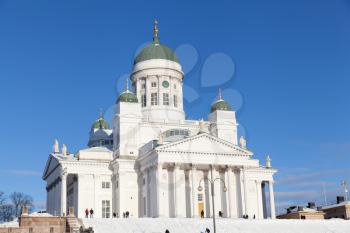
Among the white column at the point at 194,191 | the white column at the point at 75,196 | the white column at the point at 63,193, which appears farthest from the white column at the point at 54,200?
the white column at the point at 194,191

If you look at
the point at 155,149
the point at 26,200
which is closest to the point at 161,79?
the point at 155,149

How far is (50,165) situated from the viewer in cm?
8819

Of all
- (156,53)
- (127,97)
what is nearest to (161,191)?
(127,97)

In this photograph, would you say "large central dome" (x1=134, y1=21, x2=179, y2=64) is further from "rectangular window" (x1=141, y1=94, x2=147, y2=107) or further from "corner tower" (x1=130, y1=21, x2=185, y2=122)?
"rectangular window" (x1=141, y1=94, x2=147, y2=107)

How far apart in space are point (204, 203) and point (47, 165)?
1213 inches

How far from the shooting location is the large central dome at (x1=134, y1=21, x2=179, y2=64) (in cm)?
8962

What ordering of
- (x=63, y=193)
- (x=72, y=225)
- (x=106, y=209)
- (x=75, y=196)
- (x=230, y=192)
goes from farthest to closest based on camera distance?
(x=75, y=196), (x=106, y=209), (x=63, y=193), (x=230, y=192), (x=72, y=225)

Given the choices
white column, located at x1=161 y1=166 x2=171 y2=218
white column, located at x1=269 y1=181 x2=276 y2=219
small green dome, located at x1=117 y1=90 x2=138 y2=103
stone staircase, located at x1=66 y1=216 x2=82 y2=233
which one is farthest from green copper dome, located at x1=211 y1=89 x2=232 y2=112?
stone staircase, located at x1=66 y1=216 x2=82 y2=233

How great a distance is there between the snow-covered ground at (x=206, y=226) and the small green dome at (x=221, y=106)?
27.0 meters

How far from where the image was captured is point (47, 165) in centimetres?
9069

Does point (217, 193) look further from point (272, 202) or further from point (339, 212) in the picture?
point (339, 212)

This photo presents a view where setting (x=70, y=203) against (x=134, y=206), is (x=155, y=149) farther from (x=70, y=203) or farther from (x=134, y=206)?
(x=70, y=203)

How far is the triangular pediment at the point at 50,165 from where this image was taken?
271ft

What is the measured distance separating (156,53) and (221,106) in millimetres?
14213
